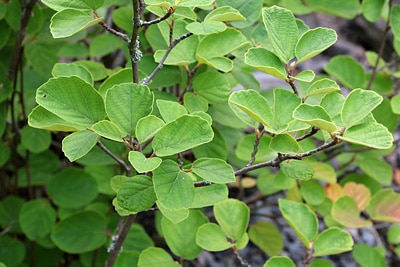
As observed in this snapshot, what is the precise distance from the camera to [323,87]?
834mm

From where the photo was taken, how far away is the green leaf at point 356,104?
29.2 inches

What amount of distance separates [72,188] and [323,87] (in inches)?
29.0

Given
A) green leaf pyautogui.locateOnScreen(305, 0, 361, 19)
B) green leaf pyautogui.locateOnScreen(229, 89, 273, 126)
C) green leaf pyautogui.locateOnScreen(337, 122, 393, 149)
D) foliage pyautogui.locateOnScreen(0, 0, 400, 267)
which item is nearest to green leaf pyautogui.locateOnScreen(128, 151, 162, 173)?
foliage pyautogui.locateOnScreen(0, 0, 400, 267)

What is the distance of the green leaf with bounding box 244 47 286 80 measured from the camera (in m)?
0.80

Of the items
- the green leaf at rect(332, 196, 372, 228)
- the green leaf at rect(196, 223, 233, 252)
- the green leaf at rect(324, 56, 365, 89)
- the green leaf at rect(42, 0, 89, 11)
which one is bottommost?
the green leaf at rect(332, 196, 372, 228)

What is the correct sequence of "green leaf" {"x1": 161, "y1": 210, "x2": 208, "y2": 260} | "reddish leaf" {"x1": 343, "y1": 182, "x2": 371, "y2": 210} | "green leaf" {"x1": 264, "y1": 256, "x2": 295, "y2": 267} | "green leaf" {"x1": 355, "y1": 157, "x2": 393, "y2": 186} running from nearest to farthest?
"green leaf" {"x1": 264, "y1": 256, "x2": 295, "y2": 267}
"green leaf" {"x1": 161, "y1": 210, "x2": 208, "y2": 260}
"reddish leaf" {"x1": 343, "y1": 182, "x2": 371, "y2": 210}
"green leaf" {"x1": 355, "y1": 157, "x2": 393, "y2": 186}

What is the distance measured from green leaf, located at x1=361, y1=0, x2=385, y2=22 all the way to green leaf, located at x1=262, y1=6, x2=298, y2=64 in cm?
50

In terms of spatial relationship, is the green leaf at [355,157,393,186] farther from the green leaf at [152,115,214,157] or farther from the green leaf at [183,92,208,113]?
the green leaf at [152,115,214,157]

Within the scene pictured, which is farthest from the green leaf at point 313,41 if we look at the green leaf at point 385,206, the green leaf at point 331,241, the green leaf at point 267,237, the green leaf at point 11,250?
the green leaf at point 11,250

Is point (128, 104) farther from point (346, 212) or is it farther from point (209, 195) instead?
point (346, 212)

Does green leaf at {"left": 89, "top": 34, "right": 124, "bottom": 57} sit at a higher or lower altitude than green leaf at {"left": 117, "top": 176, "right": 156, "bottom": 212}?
lower

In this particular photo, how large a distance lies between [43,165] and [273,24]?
854mm

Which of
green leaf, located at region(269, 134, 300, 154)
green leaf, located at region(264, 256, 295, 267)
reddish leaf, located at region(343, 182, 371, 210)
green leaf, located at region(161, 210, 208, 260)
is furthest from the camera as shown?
reddish leaf, located at region(343, 182, 371, 210)

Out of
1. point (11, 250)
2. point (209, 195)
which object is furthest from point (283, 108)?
point (11, 250)
